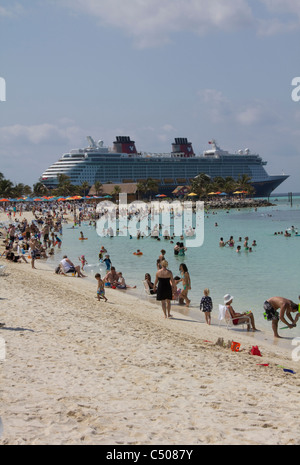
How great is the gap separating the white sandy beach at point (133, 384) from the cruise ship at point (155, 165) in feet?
332

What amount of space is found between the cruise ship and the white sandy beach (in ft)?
332

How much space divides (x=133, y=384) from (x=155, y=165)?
369ft

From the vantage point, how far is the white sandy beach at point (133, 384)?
3875 millimetres

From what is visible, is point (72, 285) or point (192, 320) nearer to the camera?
point (192, 320)

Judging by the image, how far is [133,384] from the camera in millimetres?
5051

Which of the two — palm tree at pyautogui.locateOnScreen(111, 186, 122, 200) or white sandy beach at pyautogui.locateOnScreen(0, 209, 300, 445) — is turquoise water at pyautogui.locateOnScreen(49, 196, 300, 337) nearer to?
white sandy beach at pyautogui.locateOnScreen(0, 209, 300, 445)

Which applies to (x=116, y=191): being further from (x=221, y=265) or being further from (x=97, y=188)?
(x=221, y=265)

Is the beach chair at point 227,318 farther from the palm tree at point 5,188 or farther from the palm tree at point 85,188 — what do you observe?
the palm tree at point 85,188

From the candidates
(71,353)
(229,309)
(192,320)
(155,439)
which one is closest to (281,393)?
(155,439)

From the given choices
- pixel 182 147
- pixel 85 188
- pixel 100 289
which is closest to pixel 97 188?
pixel 85 188

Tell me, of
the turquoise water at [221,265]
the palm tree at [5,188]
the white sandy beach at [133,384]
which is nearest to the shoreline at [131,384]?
the white sandy beach at [133,384]

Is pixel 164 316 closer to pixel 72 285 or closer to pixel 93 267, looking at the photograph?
pixel 72 285
